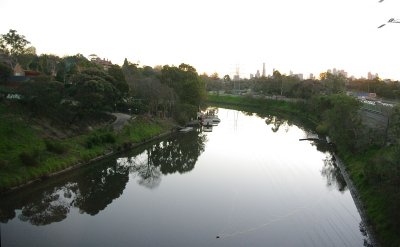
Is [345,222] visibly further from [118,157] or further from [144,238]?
[118,157]

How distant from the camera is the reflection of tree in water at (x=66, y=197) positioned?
24.5 m

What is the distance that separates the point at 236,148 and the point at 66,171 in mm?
21544

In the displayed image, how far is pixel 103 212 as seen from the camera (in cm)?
2561

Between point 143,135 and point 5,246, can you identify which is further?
point 143,135

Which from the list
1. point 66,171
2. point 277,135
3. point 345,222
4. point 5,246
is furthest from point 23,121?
point 277,135

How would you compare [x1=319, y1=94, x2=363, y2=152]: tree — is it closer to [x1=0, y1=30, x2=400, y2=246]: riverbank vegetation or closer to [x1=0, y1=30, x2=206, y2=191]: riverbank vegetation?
[x1=0, y1=30, x2=400, y2=246]: riverbank vegetation

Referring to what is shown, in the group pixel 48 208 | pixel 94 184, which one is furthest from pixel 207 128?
pixel 48 208

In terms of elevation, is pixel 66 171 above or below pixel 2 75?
below

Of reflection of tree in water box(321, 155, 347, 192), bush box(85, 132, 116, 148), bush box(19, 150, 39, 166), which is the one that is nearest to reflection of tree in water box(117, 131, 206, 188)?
bush box(85, 132, 116, 148)

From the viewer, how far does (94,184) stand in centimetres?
3152

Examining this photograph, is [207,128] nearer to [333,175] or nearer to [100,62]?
[333,175]

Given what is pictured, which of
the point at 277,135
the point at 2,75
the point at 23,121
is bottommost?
the point at 277,135

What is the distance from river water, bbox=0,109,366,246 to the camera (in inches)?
855

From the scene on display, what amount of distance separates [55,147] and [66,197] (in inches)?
274
